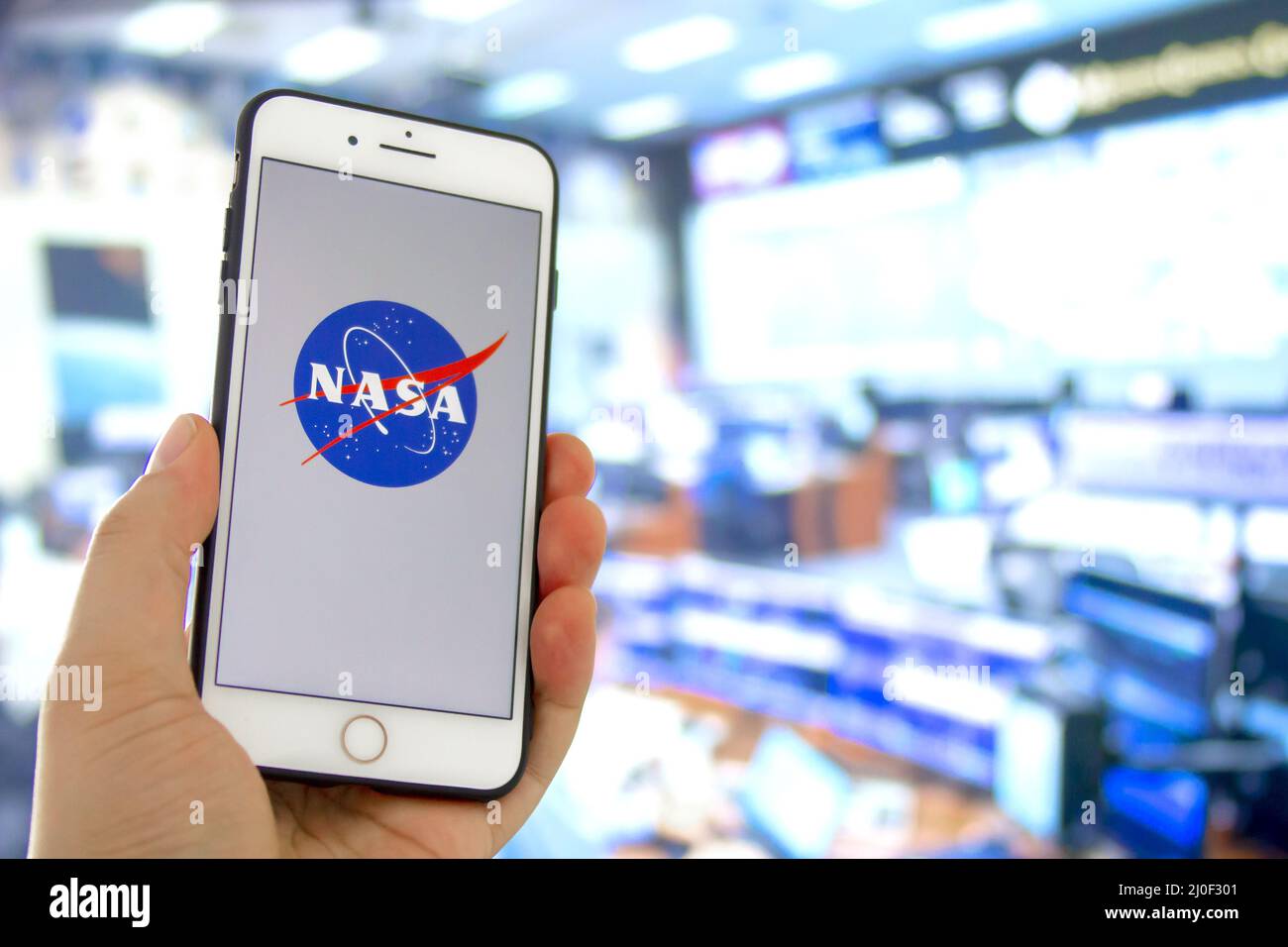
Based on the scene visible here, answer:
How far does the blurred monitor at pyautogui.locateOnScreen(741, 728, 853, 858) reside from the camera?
2336mm

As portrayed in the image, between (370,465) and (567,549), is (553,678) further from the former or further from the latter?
(370,465)

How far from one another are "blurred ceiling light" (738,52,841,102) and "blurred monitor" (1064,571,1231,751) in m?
2.03

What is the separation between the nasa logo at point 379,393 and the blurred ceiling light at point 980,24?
9.06 ft

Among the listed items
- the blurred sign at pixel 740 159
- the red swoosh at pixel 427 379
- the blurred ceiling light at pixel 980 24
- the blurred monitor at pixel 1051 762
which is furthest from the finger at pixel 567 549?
the blurred sign at pixel 740 159

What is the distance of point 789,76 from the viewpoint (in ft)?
10.9

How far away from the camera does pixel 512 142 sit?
70cm

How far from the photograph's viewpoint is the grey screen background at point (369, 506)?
620 mm

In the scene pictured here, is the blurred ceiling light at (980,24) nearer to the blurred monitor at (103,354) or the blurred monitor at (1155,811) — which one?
the blurred monitor at (1155,811)

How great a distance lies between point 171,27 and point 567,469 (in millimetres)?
2717

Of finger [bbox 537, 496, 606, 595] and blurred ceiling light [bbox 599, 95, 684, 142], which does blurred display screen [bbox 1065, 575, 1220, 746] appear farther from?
blurred ceiling light [bbox 599, 95, 684, 142]

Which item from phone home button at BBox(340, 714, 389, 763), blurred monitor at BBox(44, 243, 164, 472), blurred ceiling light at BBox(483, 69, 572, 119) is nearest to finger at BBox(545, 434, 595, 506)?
phone home button at BBox(340, 714, 389, 763)

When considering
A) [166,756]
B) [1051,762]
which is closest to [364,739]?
[166,756]
